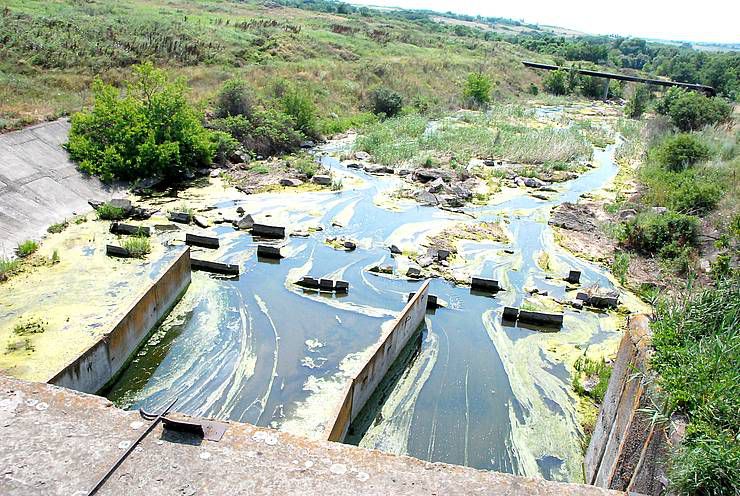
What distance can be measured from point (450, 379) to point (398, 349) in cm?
116

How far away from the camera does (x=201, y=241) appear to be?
1508cm

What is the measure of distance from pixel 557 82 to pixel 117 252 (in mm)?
48331

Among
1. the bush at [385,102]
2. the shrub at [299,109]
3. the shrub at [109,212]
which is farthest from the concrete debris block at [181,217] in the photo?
the bush at [385,102]

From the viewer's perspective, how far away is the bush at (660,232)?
1578 centimetres

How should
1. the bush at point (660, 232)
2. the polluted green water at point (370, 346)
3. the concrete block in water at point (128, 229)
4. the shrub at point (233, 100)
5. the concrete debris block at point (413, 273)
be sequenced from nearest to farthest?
the polluted green water at point (370, 346) < the concrete debris block at point (413, 273) < the concrete block in water at point (128, 229) < the bush at point (660, 232) < the shrub at point (233, 100)

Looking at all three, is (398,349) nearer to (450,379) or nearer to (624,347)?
(450,379)

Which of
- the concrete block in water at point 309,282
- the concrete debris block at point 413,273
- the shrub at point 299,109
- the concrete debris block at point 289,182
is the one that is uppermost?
the shrub at point 299,109

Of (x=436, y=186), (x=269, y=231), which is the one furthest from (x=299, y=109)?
(x=269, y=231)

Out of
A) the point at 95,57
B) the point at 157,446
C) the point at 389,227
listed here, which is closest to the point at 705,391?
the point at 157,446

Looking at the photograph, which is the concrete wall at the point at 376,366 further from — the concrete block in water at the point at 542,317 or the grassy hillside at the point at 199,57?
the grassy hillside at the point at 199,57

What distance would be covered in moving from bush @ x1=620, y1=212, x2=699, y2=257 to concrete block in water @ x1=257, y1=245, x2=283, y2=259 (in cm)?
1048

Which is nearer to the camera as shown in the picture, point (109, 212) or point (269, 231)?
point (109, 212)

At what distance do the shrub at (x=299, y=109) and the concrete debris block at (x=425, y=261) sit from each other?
45.3 ft

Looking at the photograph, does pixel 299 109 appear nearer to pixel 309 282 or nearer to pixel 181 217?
pixel 181 217
